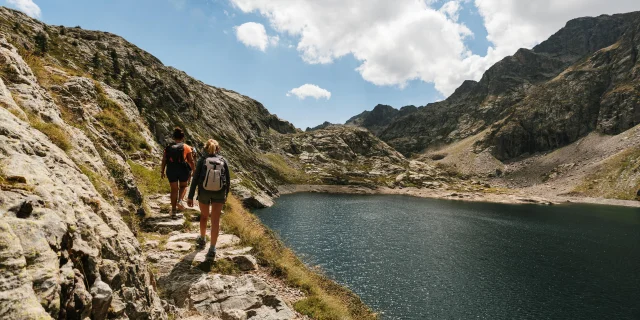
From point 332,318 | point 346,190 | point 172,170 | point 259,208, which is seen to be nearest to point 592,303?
point 332,318

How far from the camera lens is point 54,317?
4156mm

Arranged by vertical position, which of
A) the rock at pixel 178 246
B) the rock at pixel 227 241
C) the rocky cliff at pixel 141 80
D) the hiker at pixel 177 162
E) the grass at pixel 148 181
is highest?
the rocky cliff at pixel 141 80

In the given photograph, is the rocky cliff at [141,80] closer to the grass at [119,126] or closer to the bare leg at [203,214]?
the grass at [119,126]

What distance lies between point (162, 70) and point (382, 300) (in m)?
133

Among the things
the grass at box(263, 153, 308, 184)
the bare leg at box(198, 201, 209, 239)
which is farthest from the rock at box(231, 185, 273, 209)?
the grass at box(263, 153, 308, 184)

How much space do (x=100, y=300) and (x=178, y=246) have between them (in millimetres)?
7975

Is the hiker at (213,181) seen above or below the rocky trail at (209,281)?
above

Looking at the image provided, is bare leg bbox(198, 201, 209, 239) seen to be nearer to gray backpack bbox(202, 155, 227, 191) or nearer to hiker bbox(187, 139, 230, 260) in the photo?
hiker bbox(187, 139, 230, 260)

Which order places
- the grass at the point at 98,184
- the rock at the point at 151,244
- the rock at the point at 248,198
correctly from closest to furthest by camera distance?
the grass at the point at 98,184 < the rock at the point at 151,244 < the rock at the point at 248,198

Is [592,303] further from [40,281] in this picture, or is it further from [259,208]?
[259,208]

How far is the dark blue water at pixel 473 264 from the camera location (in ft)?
112

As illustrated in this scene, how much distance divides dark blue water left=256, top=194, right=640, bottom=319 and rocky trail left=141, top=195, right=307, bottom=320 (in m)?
22.2

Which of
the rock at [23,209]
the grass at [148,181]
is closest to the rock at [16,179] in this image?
the rock at [23,209]

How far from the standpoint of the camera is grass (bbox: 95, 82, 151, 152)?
25.1 meters
